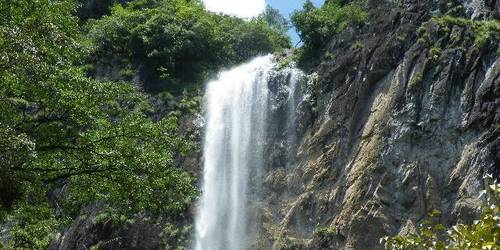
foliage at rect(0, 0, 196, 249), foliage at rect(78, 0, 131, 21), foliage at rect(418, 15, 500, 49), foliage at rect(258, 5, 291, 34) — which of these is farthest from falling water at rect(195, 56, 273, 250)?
foliage at rect(258, 5, 291, 34)

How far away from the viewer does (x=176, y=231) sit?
24.3 metres

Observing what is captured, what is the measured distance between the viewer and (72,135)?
41.9ft

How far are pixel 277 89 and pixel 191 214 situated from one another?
7015mm

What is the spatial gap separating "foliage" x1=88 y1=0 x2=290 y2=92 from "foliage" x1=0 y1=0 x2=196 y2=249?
18.8 meters

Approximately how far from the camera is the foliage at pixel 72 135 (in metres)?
11.0

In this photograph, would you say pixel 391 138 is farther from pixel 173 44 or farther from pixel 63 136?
pixel 173 44

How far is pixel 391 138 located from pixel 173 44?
17043mm

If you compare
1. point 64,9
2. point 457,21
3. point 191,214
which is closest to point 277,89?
point 191,214

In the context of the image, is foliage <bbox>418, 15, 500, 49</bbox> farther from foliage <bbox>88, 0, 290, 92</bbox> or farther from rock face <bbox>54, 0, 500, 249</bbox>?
foliage <bbox>88, 0, 290, 92</bbox>

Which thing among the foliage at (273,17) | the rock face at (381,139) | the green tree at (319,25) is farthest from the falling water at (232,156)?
the foliage at (273,17)

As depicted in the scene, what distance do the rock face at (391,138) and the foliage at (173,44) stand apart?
32.3 ft

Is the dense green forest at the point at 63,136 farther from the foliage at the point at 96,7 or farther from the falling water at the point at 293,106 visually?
the foliage at the point at 96,7

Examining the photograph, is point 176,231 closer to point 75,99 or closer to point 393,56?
point 393,56

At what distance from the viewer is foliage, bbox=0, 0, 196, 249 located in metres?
11.0
